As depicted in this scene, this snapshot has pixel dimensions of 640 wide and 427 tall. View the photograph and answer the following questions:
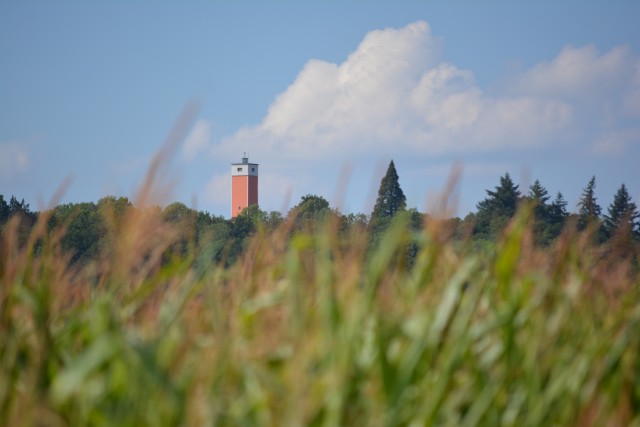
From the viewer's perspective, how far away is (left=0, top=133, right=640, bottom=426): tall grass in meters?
1.96

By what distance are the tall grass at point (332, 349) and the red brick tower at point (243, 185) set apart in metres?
109

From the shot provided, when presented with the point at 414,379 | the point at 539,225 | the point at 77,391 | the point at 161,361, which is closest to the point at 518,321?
the point at 414,379

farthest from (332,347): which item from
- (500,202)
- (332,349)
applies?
(500,202)

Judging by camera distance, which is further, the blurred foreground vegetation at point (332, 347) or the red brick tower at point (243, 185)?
the red brick tower at point (243, 185)

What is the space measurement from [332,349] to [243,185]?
113 metres

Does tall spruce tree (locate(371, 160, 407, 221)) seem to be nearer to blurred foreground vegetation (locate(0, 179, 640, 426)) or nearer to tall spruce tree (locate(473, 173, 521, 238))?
tall spruce tree (locate(473, 173, 521, 238))

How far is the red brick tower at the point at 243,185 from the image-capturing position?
372 feet

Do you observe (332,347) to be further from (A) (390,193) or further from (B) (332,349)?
(A) (390,193)

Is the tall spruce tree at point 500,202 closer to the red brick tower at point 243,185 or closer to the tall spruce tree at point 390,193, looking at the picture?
the tall spruce tree at point 390,193

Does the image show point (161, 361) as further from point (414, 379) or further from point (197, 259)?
point (197, 259)

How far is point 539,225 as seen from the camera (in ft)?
185

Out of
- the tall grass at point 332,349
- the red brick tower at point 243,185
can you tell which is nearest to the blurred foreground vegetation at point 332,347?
the tall grass at point 332,349

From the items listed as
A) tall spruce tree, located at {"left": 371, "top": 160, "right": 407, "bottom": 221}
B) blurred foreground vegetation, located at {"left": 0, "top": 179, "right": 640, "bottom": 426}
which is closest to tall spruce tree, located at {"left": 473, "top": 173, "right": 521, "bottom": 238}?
tall spruce tree, located at {"left": 371, "top": 160, "right": 407, "bottom": 221}

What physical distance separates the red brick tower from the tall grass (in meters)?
109
